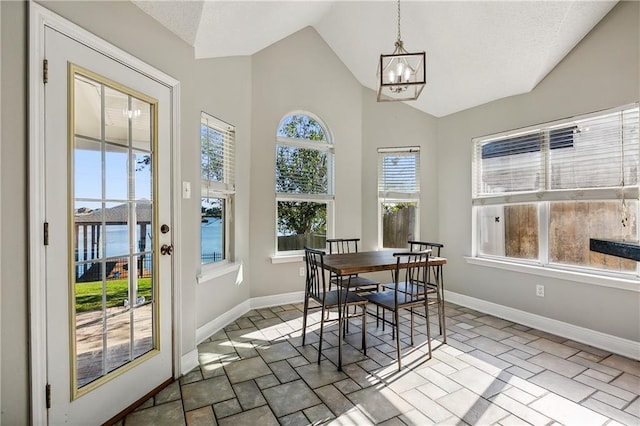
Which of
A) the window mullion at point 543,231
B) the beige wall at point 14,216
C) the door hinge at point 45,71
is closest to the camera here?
the beige wall at point 14,216

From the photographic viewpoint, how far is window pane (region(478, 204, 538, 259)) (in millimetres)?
3429

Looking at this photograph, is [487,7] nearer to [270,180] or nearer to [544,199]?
[544,199]

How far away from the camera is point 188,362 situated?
2377 mm

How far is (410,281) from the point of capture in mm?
2953

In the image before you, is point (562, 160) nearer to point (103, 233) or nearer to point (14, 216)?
point (103, 233)

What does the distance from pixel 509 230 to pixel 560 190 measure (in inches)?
27.2

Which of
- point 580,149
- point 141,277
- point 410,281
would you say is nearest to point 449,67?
point 580,149

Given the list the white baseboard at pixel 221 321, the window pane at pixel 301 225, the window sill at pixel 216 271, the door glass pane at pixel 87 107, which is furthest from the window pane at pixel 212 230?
the door glass pane at pixel 87 107

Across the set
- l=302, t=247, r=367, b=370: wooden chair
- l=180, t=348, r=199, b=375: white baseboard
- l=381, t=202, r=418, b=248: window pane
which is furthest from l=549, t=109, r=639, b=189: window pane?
l=180, t=348, r=199, b=375: white baseboard

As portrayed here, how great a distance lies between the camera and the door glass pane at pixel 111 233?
1667 mm

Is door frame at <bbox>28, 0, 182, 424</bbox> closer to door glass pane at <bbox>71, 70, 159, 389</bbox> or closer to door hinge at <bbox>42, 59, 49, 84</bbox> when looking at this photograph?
door hinge at <bbox>42, 59, 49, 84</bbox>

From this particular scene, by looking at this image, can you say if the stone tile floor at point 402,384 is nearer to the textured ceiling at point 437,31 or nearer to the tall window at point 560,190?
the tall window at point 560,190

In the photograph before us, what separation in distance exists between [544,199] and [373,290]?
202cm

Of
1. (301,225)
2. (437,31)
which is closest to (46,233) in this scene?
(301,225)
